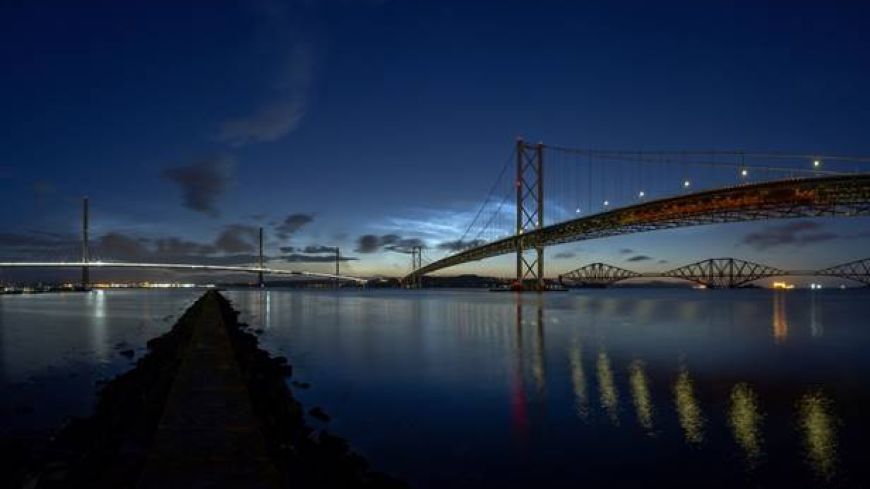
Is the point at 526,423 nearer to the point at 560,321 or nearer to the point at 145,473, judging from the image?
the point at 145,473

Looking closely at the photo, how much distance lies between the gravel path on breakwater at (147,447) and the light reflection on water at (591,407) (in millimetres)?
1105

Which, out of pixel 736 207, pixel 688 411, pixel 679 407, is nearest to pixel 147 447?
pixel 688 411

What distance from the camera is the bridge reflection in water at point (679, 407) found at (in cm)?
805

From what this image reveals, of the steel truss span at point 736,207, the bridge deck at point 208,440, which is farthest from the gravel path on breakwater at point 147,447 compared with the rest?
the steel truss span at point 736,207

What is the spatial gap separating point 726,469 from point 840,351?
1487 cm

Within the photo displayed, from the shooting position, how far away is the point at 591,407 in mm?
10430

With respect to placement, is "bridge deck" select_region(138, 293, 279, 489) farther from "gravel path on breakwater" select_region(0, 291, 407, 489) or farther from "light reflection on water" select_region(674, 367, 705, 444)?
"light reflection on water" select_region(674, 367, 705, 444)

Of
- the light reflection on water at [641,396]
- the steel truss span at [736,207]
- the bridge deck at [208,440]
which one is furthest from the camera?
the steel truss span at [736,207]

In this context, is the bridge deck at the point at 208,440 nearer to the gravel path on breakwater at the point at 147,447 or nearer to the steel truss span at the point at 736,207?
the gravel path on breakwater at the point at 147,447

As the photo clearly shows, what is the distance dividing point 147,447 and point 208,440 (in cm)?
76

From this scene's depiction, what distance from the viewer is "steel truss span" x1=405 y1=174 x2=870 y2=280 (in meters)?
35.8

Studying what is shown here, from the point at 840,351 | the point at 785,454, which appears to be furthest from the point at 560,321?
the point at 785,454

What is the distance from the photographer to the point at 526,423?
9531 millimetres

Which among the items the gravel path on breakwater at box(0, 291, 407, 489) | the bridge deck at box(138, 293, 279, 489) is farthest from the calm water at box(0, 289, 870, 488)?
the bridge deck at box(138, 293, 279, 489)
